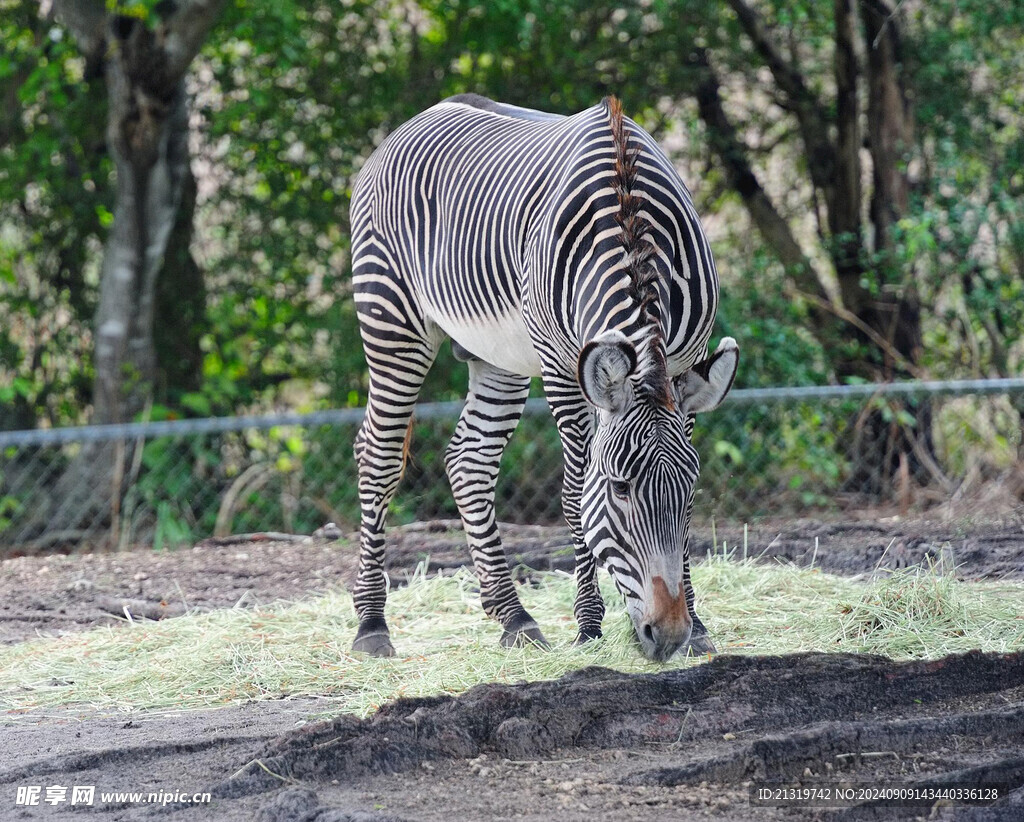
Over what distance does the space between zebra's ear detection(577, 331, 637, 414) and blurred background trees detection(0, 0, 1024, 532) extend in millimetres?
5419

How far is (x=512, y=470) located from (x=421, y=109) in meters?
3.25

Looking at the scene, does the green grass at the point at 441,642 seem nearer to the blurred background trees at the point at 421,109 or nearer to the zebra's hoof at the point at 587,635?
the zebra's hoof at the point at 587,635

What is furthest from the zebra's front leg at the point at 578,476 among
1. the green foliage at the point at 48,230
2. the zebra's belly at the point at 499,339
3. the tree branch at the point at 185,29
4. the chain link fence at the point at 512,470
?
the green foliage at the point at 48,230

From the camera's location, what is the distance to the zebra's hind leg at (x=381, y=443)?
486cm

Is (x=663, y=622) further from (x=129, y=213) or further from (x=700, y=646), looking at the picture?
(x=129, y=213)

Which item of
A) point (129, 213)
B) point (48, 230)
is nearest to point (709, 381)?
point (129, 213)

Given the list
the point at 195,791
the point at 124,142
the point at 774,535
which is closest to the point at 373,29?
the point at 124,142

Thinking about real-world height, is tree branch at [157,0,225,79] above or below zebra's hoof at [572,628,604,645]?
above

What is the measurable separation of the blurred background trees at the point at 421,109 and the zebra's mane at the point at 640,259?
4.84m

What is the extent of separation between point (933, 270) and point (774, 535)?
11.5 feet

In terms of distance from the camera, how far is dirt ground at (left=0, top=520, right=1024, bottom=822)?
271cm

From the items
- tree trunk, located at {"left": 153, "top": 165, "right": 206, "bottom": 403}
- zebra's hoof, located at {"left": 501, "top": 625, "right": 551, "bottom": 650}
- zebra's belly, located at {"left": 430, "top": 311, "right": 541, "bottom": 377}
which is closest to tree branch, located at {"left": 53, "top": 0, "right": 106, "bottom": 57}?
tree trunk, located at {"left": 153, "top": 165, "right": 206, "bottom": 403}

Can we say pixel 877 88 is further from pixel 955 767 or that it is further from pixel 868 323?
pixel 955 767

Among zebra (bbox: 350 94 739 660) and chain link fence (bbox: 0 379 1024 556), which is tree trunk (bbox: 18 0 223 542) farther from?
zebra (bbox: 350 94 739 660)
